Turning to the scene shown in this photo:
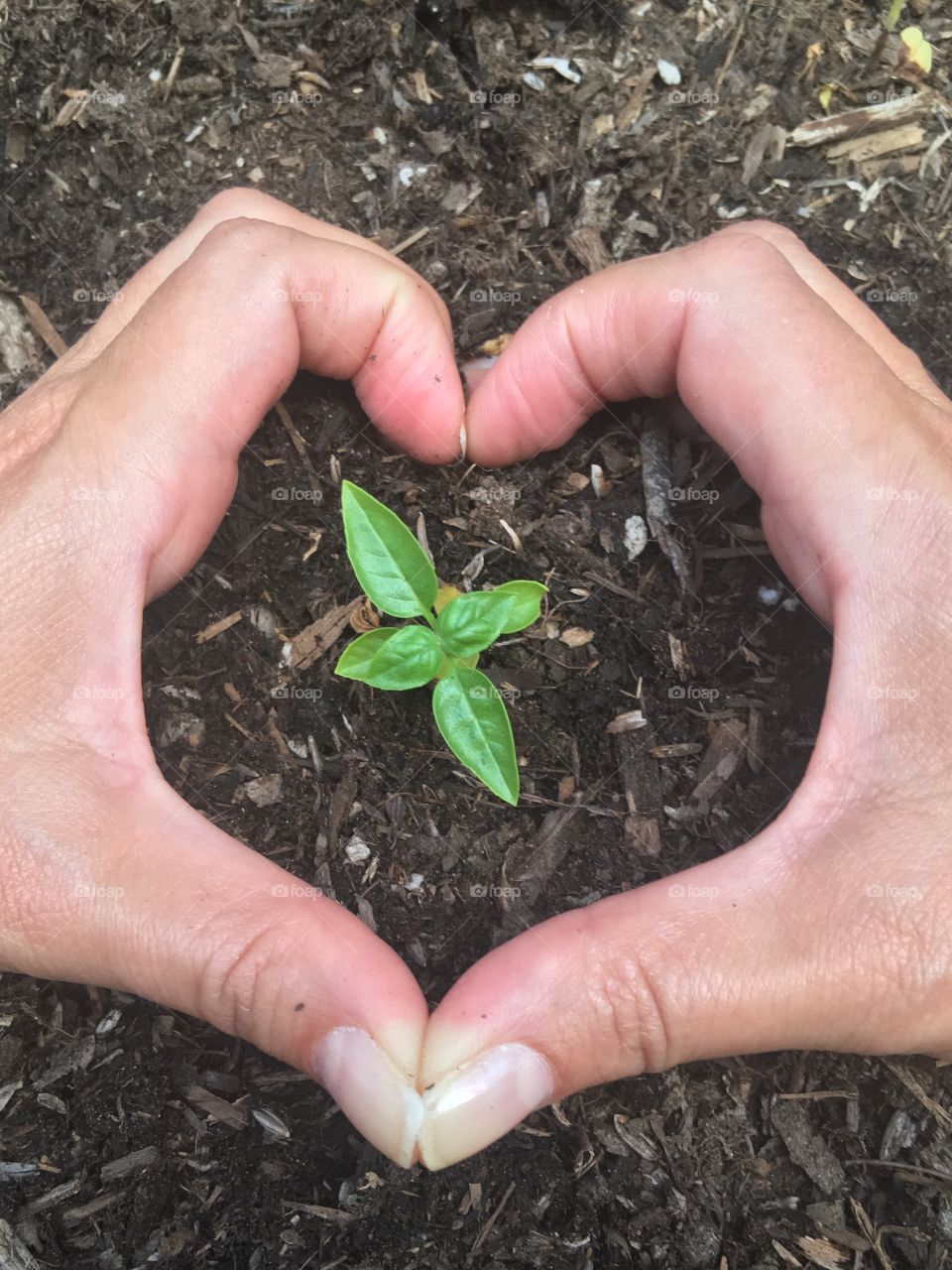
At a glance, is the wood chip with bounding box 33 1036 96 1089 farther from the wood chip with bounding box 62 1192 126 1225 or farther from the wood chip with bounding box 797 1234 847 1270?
the wood chip with bounding box 797 1234 847 1270

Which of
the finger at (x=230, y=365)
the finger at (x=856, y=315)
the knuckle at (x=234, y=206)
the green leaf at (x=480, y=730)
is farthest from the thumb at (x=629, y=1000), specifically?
the knuckle at (x=234, y=206)

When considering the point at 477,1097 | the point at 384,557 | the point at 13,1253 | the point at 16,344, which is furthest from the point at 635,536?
the point at 13,1253

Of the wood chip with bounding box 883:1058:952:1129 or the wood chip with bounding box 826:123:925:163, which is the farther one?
the wood chip with bounding box 826:123:925:163

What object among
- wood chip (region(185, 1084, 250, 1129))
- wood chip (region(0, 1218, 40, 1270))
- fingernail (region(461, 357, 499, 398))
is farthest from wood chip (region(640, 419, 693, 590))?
wood chip (region(0, 1218, 40, 1270))

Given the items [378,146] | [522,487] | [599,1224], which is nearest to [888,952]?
[599,1224]

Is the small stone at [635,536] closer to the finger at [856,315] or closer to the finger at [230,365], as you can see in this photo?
the finger at [230,365]

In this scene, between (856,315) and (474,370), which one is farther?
(474,370)

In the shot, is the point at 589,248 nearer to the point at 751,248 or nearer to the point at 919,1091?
the point at 751,248
